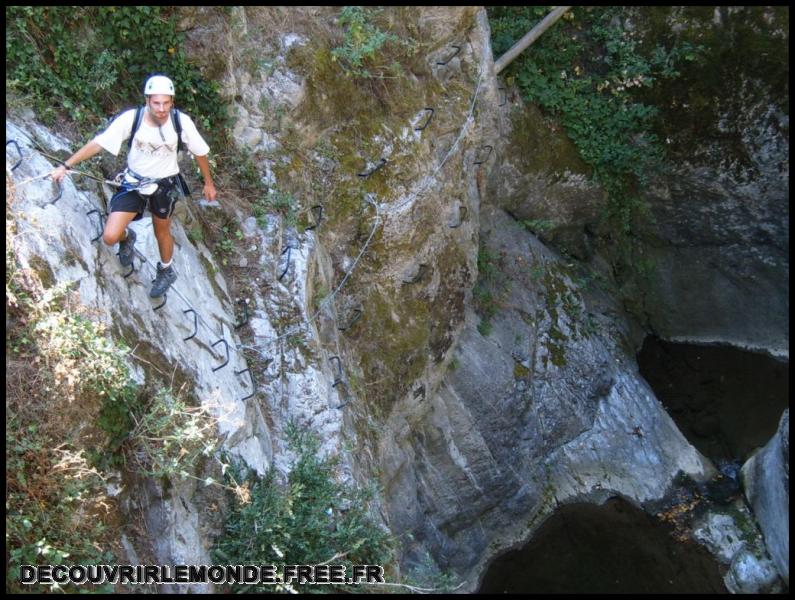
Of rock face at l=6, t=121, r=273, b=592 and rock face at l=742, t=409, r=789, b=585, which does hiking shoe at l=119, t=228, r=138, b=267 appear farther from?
rock face at l=742, t=409, r=789, b=585

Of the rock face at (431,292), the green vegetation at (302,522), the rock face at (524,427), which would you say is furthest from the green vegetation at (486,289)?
the green vegetation at (302,522)

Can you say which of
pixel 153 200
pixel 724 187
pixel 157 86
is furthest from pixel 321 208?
pixel 724 187

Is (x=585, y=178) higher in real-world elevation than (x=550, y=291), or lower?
higher

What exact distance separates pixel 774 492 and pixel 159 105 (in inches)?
409

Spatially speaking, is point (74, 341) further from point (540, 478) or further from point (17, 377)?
point (540, 478)

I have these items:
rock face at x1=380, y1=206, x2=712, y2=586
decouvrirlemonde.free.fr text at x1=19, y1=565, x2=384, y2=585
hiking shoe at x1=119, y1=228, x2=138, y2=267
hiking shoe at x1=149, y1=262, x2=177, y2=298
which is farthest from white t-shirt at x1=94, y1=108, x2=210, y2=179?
rock face at x1=380, y1=206, x2=712, y2=586

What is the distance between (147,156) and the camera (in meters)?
4.92

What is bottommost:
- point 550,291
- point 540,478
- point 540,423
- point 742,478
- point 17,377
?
point 742,478

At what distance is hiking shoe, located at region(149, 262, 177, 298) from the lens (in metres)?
5.44

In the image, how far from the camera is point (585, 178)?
506 inches

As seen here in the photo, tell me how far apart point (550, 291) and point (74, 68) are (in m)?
8.80

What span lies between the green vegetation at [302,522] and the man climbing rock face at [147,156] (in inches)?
82.0

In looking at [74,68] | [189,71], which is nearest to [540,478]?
[189,71]

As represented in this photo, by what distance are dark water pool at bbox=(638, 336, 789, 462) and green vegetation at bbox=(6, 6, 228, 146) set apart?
10974 millimetres
